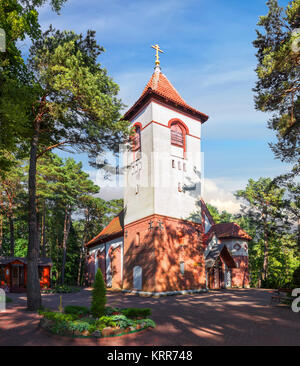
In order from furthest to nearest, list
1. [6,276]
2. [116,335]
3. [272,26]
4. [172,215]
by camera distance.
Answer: [6,276]
[172,215]
[272,26]
[116,335]

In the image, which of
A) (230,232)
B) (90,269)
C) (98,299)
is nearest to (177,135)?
(230,232)

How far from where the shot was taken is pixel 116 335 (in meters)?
7.93

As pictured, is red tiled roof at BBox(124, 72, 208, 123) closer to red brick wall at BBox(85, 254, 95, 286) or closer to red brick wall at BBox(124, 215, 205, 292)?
red brick wall at BBox(124, 215, 205, 292)

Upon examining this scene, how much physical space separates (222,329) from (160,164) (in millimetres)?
15480

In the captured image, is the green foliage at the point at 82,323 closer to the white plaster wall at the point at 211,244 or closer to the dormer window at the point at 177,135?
the dormer window at the point at 177,135

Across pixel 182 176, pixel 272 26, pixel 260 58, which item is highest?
pixel 272 26

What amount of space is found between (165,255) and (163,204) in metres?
3.93

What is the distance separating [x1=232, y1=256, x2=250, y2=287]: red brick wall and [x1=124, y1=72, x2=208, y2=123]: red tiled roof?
655 inches

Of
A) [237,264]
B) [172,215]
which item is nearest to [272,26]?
[172,215]

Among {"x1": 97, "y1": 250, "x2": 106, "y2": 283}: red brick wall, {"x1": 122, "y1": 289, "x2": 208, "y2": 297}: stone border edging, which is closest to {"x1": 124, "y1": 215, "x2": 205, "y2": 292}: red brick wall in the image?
{"x1": 122, "y1": 289, "x2": 208, "y2": 297}: stone border edging

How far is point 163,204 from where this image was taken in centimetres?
2244

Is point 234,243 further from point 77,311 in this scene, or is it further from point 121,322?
point 121,322
